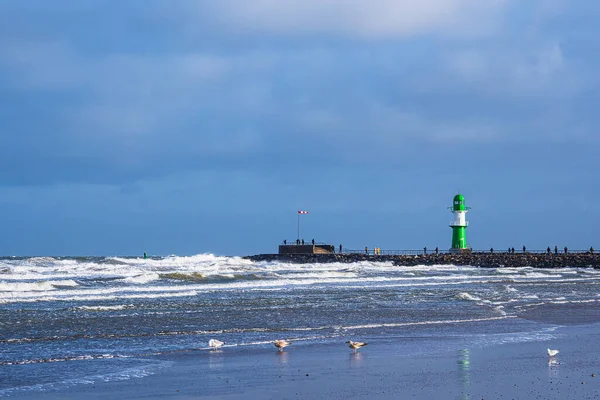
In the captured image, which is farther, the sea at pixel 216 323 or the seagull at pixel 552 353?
the seagull at pixel 552 353

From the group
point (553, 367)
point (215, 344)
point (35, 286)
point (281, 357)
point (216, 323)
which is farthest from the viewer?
point (35, 286)

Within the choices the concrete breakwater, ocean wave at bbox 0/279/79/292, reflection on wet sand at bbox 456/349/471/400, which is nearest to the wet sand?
reflection on wet sand at bbox 456/349/471/400

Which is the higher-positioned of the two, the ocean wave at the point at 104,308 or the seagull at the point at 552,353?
the ocean wave at the point at 104,308

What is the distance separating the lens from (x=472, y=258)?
6438cm

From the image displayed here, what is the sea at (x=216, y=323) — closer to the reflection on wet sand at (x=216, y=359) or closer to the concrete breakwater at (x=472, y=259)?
the reflection on wet sand at (x=216, y=359)

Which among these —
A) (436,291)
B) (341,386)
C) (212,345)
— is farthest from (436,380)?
(436,291)

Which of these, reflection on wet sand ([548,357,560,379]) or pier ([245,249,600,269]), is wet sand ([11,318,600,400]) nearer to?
reflection on wet sand ([548,357,560,379])

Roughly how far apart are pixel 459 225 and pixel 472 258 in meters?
5.27

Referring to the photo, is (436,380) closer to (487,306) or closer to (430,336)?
(430,336)

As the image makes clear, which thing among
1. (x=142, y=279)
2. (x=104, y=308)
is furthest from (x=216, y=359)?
(x=142, y=279)

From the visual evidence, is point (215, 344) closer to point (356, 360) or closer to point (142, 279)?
point (356, 360)

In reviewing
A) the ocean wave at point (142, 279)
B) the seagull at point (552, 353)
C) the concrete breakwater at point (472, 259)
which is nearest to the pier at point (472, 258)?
the concrete breakwater at point (472, 259)

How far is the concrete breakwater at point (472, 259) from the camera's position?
60344mm

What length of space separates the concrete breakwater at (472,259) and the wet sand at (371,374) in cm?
4770
